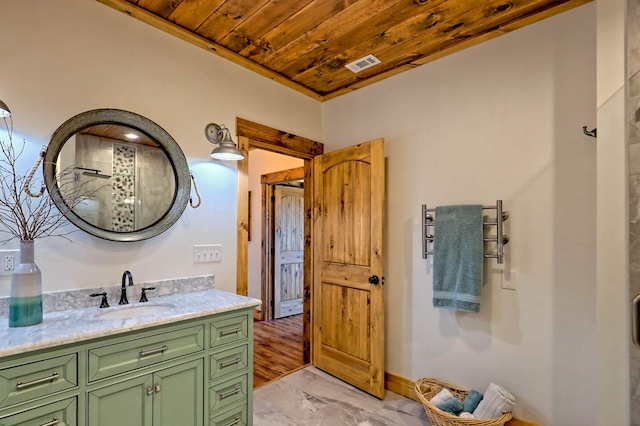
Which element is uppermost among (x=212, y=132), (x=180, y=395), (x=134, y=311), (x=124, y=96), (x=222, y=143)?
(x=124, y=96)

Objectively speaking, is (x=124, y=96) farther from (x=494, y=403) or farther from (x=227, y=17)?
(x=494, y=403)

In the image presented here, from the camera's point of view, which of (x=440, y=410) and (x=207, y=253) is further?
(x=207, y=253)

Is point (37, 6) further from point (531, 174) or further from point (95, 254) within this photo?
point (531, 174)

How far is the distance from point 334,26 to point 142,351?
7.38ft

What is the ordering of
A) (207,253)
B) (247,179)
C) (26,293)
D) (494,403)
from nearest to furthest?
(26,293), (494,403), (207,253), (247,179)

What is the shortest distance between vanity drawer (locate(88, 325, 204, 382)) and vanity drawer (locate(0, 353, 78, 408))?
0.07 meters

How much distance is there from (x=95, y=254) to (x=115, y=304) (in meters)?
0.32

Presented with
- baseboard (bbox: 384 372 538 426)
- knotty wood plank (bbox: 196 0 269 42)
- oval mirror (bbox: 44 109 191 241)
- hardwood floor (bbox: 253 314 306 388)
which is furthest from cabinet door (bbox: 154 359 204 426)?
knotty wood plank (bbox: 196 0 269 42)

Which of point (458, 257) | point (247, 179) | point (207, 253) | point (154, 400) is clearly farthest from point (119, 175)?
point (458, 257)

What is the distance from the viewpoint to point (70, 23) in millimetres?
1844

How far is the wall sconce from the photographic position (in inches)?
86.7

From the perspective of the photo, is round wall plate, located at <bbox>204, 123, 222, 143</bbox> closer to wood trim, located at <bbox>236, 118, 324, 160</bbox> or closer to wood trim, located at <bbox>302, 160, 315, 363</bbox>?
wood trim, located at <bbox>236, 118, 324, 160</bbox>

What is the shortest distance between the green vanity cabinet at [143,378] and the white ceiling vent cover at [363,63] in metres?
2.10

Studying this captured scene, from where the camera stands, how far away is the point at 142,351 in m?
1.53
